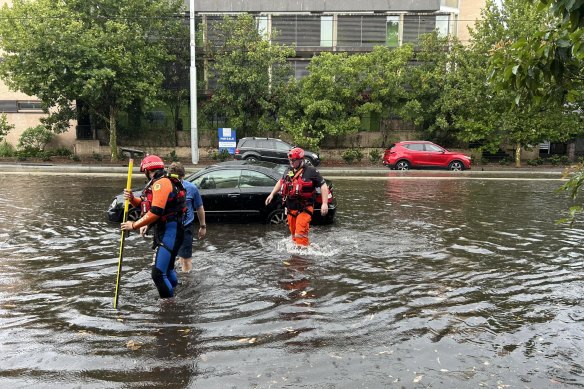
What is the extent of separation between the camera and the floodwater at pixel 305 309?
4.40 metres

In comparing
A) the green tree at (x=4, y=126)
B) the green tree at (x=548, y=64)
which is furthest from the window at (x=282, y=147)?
the green tree at (x=548, y=64)

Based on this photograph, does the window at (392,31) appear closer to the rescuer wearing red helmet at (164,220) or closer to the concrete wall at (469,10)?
the concrete wall at (469,10)

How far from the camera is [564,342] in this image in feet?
16.3

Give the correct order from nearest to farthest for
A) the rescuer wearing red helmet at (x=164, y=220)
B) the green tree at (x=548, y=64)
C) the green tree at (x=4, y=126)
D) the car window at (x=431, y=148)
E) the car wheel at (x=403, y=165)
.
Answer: the green tree at (x=548, y=64), the rescuer wearing red helmet at (x=164, y=220), the car window at (x=431, y=148), the car wheel at (x=403, y=165), the green tree at (x=4, y=126)

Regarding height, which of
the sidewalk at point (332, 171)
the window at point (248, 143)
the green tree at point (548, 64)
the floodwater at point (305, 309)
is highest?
the green tree at point (548, 64)

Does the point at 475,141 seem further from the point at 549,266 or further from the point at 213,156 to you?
the point at 549,266

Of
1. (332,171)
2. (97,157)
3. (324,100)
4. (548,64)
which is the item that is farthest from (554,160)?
(548,64)

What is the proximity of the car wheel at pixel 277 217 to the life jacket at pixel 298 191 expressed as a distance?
2.17 m

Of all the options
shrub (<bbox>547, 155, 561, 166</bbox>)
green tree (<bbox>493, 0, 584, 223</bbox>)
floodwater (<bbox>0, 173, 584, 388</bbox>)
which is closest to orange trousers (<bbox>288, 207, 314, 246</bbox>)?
floodwater (<bbox>0, 173, 584, 388</bbox>)

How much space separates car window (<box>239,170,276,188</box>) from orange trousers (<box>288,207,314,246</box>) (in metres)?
2.17

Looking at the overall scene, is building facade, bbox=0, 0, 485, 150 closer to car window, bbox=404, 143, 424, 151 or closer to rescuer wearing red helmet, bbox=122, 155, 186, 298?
car window, bbox=404, 143, 424, 151

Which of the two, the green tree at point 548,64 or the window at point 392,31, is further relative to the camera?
the window at point 392,31

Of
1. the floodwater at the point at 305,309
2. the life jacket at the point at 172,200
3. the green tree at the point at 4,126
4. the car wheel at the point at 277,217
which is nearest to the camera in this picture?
the floodwater at the point at 305,309

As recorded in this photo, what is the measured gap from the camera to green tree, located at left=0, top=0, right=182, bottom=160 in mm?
22984
